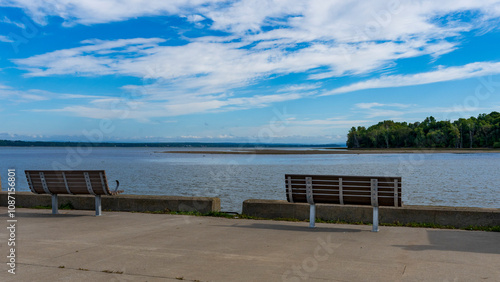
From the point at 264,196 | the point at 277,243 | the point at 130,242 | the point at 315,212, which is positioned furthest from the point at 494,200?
the point at 130,242

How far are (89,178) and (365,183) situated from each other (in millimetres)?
5772

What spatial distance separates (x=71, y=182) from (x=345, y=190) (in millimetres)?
5900

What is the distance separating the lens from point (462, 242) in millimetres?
6949

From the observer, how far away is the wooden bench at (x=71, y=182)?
960 cm

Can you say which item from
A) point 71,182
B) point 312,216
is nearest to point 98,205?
point 71,182

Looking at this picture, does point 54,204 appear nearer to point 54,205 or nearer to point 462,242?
point 54,205

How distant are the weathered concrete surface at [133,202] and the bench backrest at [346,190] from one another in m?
2.40

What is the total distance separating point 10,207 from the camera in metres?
10.9

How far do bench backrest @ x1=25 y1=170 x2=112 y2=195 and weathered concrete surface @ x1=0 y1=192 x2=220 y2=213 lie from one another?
962 mm

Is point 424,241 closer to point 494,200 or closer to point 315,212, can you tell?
point 315,212

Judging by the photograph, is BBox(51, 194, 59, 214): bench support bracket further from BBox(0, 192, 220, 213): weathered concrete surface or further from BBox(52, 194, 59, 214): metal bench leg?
BBox(0, 192, 220, 213): weathered concrete surface

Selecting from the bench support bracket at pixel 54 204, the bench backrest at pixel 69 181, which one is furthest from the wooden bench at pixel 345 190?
the bench support bracket at pixel 54 204

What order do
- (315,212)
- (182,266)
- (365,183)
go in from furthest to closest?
1. (315,212)
2. (365,183)
3. (182,266)

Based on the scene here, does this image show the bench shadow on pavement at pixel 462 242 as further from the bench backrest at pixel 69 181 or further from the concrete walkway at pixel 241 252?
the bench backrest at pixel 69 181
